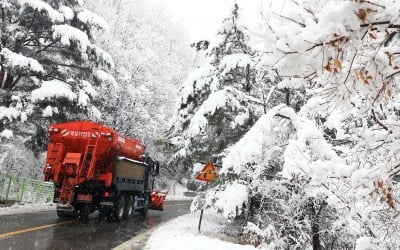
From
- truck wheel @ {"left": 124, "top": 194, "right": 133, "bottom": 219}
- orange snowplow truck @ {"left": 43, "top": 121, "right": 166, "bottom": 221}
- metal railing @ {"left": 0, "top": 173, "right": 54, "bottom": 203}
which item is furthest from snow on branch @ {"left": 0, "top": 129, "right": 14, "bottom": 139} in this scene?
truck wheel @ {"left": 124, "top": 194, "right": 133, "bottom": 219}

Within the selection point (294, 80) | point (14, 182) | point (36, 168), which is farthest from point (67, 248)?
point (36, 168)

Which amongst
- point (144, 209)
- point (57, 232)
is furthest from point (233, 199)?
point (144, 209)

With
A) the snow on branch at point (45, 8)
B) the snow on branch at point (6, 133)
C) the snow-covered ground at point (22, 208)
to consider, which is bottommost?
the snow-covered ground at point (22, 208)

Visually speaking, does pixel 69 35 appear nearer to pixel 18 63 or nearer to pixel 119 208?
pixel 18 63

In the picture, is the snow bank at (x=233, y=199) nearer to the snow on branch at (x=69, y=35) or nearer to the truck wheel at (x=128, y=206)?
the truck wheel at (x=128, y=206)

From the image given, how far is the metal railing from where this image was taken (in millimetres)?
18078

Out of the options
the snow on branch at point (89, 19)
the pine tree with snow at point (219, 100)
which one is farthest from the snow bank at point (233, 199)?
the snow on branch at point (89, 19)

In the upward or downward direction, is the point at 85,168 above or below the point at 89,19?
below

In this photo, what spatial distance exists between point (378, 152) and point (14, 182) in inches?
716

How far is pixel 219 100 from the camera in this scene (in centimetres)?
1535

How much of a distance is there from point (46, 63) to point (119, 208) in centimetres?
797

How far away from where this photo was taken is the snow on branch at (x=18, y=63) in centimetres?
1716

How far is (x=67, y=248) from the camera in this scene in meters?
9.85

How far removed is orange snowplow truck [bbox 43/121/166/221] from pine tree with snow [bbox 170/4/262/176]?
2968mm
